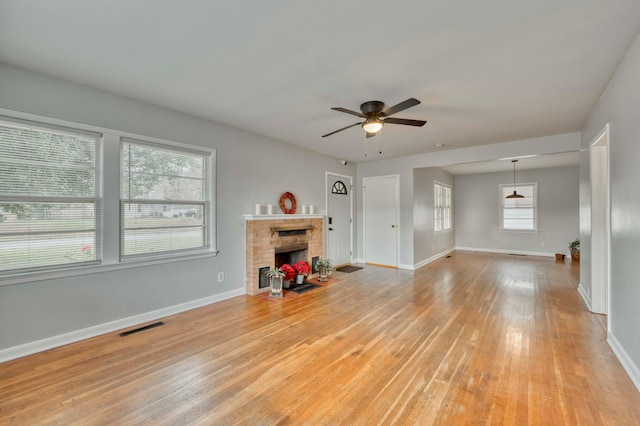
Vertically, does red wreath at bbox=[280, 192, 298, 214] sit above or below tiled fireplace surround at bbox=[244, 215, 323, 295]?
above

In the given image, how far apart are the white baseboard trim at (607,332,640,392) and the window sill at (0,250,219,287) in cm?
441

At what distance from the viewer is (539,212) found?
8008mm

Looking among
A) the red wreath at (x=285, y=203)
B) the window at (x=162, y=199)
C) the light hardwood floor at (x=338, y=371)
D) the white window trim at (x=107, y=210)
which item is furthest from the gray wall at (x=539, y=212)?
the white window trim at (x=107, y=210)

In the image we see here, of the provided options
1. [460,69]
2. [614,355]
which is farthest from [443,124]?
[614,355]

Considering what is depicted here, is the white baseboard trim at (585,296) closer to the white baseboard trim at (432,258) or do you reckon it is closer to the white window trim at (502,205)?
the white baseboard trim at (432,258)

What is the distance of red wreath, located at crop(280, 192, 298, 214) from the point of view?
196 inches

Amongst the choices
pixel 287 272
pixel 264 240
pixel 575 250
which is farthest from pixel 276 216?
pixel 575 250

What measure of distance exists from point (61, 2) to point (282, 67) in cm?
148

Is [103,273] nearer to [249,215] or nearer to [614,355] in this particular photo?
[249,215]

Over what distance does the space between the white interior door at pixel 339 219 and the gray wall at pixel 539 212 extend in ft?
15.1

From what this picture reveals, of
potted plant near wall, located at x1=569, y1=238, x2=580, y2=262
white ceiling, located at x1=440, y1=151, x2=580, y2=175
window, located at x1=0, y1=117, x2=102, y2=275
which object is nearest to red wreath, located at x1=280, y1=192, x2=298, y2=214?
window, located at x1=0, y1=117, x2=102, y2=275

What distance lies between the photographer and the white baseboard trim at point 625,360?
2.07 metres

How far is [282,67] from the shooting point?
2.49 meters

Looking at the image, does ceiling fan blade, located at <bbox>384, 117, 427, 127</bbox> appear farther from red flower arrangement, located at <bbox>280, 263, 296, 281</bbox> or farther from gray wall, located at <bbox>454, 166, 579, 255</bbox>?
gray wall, located at <bbox>454, 166, 579, 255</bbox>
